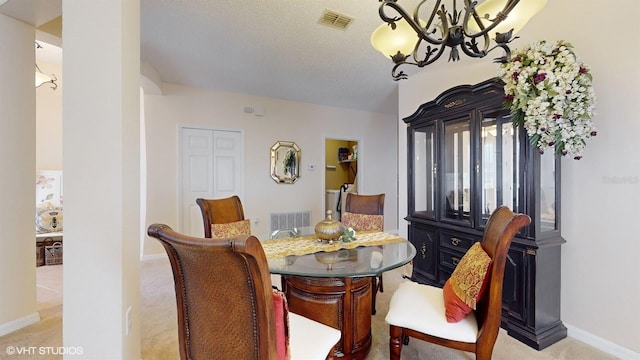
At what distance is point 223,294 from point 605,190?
8.47 feet

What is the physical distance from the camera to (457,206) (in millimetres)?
2760

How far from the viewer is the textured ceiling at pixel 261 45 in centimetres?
225

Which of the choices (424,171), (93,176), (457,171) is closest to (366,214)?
(424,171)

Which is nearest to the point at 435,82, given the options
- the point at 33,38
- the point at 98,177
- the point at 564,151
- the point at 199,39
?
the point at 564,151

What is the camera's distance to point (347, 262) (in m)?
1.71

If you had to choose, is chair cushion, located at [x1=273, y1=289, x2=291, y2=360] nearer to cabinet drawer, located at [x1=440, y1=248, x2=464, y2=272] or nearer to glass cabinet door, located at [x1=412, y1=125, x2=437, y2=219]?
cabinet drawer, located at [x1=440, y1=248, x2=464, y2=272]

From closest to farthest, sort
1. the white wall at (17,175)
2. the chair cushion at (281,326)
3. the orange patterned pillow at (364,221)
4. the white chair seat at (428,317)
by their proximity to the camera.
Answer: the chair cushion at (281,326) → the white chair seat at (428,317) → the white wall at (17,175) → the orange patterned pillow at (364,221)

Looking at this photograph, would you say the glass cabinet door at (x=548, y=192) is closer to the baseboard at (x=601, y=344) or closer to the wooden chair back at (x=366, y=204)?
the baseboard at (x=601, y=344)

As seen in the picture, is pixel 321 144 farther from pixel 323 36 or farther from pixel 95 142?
pixel 95 142

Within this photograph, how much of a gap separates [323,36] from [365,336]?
8.62ft

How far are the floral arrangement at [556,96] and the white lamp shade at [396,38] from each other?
2.44 ft

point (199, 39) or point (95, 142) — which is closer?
point (95, 142)

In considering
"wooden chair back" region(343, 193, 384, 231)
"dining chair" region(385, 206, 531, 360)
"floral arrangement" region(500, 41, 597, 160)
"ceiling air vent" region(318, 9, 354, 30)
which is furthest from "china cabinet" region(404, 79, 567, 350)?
"ceiling air vent" region(318, 9, 354, 30)

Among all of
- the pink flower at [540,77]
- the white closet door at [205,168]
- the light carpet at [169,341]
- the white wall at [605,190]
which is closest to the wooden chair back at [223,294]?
the light carpet at [169,341]
